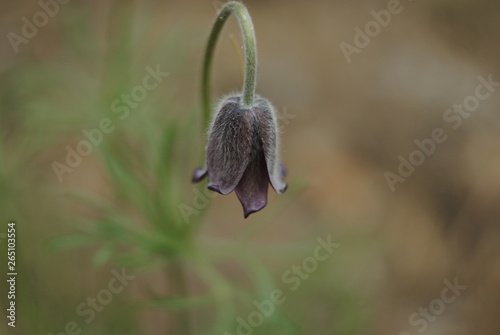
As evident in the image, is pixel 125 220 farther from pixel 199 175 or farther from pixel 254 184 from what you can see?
pixel 254 184

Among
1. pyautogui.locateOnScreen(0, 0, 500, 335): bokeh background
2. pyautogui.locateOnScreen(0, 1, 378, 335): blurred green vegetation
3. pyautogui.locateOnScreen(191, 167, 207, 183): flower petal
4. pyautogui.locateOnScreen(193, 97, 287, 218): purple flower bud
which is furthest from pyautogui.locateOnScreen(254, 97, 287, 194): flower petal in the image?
pyautogui.locateOnScreen(0, 1, 378, 335): blurred green vegetation

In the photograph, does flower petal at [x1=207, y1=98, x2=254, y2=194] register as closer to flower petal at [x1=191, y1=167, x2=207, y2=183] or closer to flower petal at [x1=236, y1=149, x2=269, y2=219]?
flower petal at [x1=236, y1=149, x2=269, y2=219]

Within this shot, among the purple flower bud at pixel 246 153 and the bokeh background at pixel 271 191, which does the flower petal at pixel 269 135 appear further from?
the bokeh background at pixel 271 191

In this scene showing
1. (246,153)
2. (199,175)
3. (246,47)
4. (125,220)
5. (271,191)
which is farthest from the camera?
(271,191)

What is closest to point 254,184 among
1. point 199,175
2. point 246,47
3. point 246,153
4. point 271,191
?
point 246,153

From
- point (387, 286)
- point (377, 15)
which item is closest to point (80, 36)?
point (387, 286)

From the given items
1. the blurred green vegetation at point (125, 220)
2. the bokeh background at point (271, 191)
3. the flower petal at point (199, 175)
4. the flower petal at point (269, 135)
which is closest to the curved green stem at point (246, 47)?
the flower petal at point (269, 135)
